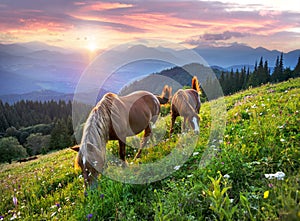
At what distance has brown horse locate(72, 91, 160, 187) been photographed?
4977 mm

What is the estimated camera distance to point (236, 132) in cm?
609

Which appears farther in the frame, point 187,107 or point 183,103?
point 183,103

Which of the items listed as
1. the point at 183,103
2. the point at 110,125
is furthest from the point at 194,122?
the point at 110,125

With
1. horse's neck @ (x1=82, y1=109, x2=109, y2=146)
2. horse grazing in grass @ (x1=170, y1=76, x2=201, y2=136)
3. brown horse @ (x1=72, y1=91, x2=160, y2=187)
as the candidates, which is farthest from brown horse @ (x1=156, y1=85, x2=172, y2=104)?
horse's neck @ (x1=82, y1=109, x2=109, y2=146)

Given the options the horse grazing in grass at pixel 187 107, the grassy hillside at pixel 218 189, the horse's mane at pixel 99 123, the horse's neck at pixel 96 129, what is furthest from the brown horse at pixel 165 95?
the horse's neck at pixel 96 129

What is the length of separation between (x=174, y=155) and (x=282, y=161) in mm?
2368

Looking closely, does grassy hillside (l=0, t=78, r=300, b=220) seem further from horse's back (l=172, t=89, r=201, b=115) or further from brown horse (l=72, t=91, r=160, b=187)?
horse's back (l=172, t=89, r=201, b=115)

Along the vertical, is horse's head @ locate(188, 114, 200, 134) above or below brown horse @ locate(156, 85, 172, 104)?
below

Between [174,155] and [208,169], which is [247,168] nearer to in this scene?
[208,169]

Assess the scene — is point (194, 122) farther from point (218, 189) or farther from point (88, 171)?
point (218, 189)

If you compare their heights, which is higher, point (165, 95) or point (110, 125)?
point (165, 95)

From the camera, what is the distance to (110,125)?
6355 mm

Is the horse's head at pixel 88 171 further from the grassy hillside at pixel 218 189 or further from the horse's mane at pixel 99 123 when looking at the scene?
the horse's mane at pixel 99 123

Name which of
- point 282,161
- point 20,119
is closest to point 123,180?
point 282,161
